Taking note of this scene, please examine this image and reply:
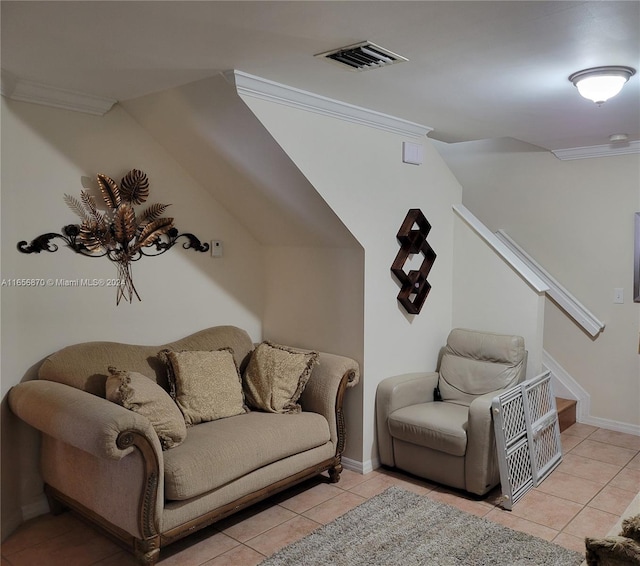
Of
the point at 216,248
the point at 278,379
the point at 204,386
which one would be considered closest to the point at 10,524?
the point at 204,386

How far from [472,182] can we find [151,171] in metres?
2.95

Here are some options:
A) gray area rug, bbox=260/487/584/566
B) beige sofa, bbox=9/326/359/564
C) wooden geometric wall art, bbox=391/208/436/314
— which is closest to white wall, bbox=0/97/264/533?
beige sofa, bbox=9/326/359/564

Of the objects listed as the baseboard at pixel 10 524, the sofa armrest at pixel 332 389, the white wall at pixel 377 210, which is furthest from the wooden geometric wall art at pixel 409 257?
the baseboard at pixel 10 524

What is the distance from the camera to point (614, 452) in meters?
4.12

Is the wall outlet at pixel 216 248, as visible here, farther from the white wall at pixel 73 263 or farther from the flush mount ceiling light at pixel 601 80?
the flush mount ceiling light at pixel 601 80

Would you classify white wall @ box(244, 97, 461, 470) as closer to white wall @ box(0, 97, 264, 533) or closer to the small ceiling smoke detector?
white wall @ box(0, 97, 264, 533)

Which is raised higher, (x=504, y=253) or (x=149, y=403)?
(x=504, y=253)

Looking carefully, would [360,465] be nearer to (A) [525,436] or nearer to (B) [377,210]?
(A) [525,436]

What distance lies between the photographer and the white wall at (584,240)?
4.49m

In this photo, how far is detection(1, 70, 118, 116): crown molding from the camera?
2.88m

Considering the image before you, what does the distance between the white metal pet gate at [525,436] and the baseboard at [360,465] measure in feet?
2.85

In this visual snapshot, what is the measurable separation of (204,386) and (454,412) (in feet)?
5.15

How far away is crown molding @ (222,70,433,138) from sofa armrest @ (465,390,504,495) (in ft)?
6.00

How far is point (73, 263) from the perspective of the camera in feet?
10.6
